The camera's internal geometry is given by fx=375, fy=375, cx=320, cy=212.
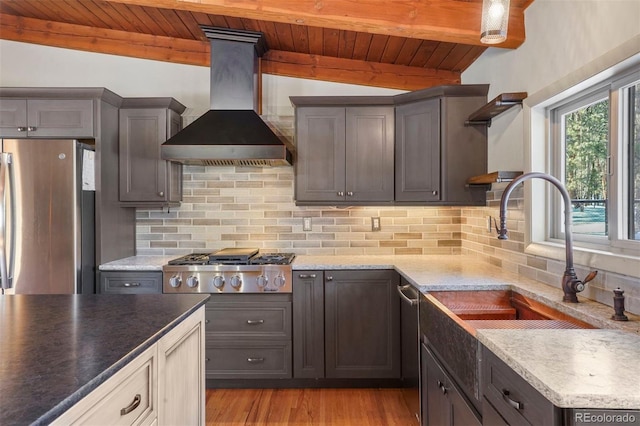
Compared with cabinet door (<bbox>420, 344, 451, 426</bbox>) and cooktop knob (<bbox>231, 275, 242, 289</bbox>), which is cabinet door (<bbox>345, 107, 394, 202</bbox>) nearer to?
cooktop knob (<bbox>231, 275, 242, 289</bbox>)

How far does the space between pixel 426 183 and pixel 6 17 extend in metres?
3.86

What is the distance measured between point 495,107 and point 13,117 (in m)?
3.39

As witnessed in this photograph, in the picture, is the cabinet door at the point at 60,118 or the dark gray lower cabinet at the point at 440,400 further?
the cabinet door at the point at 60,118

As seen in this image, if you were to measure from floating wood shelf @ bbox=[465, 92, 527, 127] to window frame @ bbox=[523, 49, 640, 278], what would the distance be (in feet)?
0.21

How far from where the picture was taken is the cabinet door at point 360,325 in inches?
109

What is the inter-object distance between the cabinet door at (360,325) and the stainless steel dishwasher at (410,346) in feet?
0.38

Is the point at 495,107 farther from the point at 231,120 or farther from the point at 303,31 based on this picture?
the point at 231,120

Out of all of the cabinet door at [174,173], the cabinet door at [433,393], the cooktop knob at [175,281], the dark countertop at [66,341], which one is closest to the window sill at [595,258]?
the cabinet door at [433,393]

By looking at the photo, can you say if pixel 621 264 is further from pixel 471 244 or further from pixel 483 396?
pixel 471 244

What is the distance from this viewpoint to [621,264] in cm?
150

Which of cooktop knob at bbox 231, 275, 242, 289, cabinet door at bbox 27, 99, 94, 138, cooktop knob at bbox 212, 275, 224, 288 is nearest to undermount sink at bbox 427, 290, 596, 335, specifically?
cooktop knob at bbox 231, 275, 242, 289

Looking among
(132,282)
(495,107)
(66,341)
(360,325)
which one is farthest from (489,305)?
(132,282)

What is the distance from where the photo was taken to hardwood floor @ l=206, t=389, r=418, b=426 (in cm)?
236

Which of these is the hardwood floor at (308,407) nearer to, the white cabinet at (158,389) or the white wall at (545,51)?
the white cabinet at (158,389)
